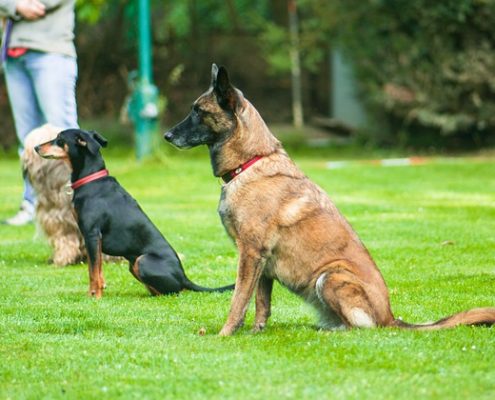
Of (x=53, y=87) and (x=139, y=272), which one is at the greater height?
(x=53, y=87)

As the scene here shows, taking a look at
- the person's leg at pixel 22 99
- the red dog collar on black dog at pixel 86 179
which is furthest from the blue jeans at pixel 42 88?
the red dog collar on black dog at pixel 86 179

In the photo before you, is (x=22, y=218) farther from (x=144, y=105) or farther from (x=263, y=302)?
(x=144, y=105)

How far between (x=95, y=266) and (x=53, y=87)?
2.97 meters

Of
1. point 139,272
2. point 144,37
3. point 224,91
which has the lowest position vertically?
point 144,37

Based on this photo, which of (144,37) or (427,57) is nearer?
(144,37)

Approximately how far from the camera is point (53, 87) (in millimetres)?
9930

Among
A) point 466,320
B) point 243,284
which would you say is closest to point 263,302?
point 243,284

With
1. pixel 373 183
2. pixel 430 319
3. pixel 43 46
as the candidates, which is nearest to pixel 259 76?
pixel 373 183

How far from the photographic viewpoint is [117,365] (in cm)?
529

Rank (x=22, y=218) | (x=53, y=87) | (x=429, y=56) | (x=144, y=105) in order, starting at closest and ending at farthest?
1. (x=53, y=87)
2. (x=22, y=218)
3. (x=144, y=105)
4. (x=429, y=56)

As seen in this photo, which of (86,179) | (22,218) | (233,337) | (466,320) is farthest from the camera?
(22,218)

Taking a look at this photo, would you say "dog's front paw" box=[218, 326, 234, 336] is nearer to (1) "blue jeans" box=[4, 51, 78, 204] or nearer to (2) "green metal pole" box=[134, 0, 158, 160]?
(1) "blue jeans" box=[4, 51, 78, 204]

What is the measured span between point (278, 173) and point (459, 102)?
1361 cm

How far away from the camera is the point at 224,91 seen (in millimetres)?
6164
